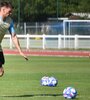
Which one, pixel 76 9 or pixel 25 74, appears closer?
pixel 25 74

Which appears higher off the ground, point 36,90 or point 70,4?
point 36,90

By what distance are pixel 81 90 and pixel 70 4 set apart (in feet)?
188

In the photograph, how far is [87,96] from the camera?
13906mm

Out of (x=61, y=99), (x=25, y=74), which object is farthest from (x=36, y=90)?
(x=25, y=74)

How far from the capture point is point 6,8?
1277 cm

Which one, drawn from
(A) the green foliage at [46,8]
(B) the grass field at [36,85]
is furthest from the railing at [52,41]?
(B) the grass field at [36,85]

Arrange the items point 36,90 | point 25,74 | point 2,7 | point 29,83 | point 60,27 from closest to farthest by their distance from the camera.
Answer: point 2,7, point 36,90, point 29,83, point 25,74, point 60,27

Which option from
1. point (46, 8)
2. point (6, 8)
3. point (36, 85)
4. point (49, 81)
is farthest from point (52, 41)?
point (6, 8)

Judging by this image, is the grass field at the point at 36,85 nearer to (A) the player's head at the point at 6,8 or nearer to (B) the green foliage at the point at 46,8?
(A) the player's head at the point at 6,8

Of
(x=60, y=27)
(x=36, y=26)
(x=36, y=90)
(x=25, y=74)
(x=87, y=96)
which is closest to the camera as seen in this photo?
(x=87, y=96)

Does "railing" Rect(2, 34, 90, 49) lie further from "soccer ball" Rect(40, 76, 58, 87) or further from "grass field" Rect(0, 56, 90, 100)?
"soccer ball" Rect(40, 76, 58, 87)

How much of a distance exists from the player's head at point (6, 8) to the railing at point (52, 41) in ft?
97.0

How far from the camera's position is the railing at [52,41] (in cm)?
4325

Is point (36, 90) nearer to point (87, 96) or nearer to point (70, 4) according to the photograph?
point (87, 96)
